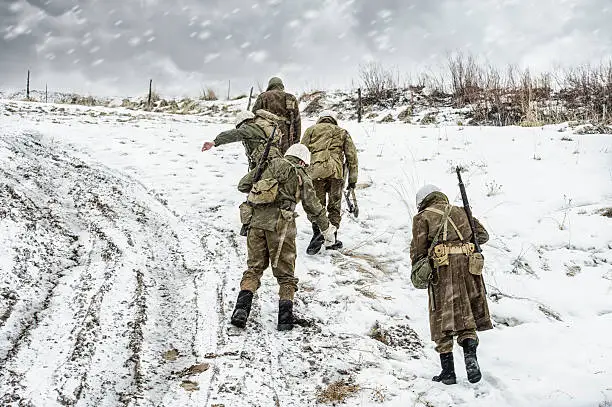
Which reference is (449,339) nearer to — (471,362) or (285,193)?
(471,362)

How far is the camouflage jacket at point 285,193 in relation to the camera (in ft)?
16.3

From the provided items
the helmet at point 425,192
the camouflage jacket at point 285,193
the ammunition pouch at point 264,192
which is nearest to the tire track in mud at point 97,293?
the camouflage jacket at point 285,193

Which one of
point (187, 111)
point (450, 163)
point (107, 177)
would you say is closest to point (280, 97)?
point (107, 177)

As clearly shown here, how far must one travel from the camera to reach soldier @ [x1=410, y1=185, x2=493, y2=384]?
397 centimetres

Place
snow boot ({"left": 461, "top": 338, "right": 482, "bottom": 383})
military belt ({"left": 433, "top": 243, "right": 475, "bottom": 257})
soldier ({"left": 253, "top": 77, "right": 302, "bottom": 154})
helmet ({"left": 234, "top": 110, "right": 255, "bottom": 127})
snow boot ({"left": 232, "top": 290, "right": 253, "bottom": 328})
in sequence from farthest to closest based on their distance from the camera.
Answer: soldier ({"left": 253, "top": 77, "right": 302, "bottom": 154})
helmet ({"left": 234, "top": 110, "right": 255, "bottom": 127})
snow boot ({"left": 232, "top": 290, "right": 253, "bottom": 328})
military belt ({"left": 433, "top": 243, "right": 475, "bottom": 257})
snow boot ({"left": 461, "top": 338, "right": 482, "bottom": 383})

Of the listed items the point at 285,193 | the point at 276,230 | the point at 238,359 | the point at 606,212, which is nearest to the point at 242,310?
the point at 238,359

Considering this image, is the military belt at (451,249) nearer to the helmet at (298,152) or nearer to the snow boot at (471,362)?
the snow boot at (471,362)

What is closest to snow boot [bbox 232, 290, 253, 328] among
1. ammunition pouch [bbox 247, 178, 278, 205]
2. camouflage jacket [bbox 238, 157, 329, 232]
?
camouflage jacket [bbox 238, 157, 329, 232]

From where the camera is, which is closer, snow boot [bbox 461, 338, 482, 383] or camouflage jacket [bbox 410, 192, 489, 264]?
snow boot [bbox 461, 338, 482, 383]

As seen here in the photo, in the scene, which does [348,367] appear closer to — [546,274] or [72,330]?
[72,330]

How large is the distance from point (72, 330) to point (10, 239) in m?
1.85

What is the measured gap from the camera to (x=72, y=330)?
4.10 meters

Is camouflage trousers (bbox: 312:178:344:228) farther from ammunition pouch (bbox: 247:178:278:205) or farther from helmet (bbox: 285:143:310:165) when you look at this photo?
ammunition pouch (bbox: 247:178:278:205)

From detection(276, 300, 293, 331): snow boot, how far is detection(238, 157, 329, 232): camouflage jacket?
2.40 ft
